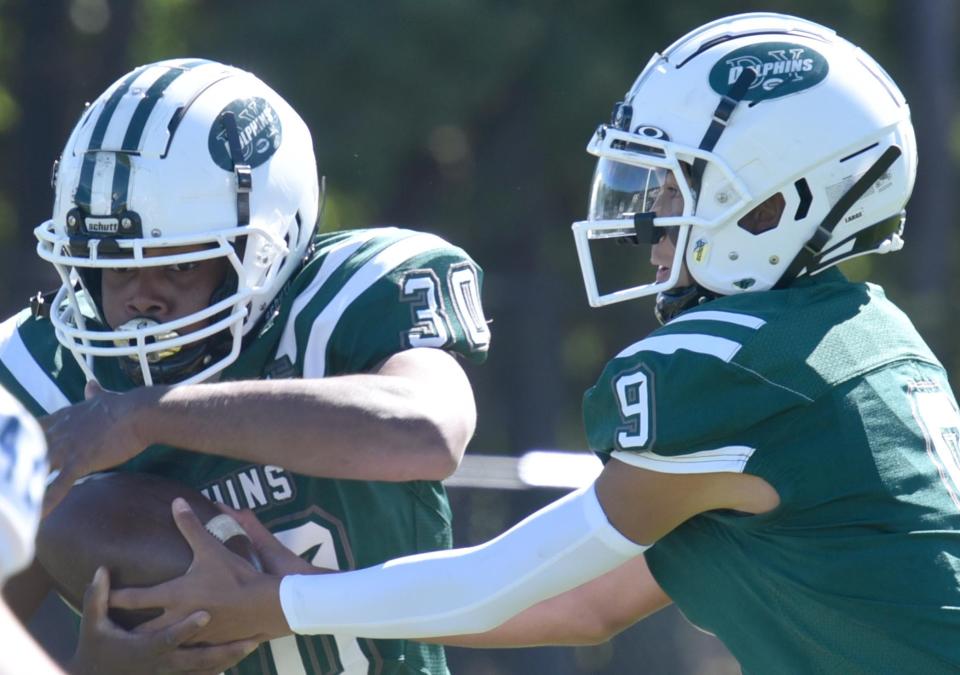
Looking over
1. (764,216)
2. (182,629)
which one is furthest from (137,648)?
(764,216)

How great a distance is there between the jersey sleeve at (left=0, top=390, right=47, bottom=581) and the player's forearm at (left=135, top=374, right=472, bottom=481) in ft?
3.15

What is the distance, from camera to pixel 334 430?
2.69m

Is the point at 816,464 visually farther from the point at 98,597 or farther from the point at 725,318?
the point at 98,597

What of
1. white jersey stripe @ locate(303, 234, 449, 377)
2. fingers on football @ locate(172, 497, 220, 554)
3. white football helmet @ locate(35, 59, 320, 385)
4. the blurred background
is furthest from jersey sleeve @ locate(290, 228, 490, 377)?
the blurred background

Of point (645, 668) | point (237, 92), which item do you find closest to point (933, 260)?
point (645, 668)

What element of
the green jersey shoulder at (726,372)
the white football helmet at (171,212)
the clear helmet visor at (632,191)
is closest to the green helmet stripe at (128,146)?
the white football helmet at (171,212)

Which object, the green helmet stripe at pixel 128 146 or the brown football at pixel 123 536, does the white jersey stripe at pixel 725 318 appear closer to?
the brown football at pixel 123 536

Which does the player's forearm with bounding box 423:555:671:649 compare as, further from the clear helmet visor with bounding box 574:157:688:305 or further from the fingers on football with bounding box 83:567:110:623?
the fingers on football with bounding box 83:567:110:623

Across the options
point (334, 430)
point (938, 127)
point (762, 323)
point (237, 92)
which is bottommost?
point (938, 127)

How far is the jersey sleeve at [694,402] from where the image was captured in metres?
2.48

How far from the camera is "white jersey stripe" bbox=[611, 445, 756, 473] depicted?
2.48 metres

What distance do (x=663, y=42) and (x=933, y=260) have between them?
2429 mm

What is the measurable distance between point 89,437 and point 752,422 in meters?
1.12

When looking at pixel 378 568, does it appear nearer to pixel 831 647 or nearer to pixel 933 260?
pixel 831 647
